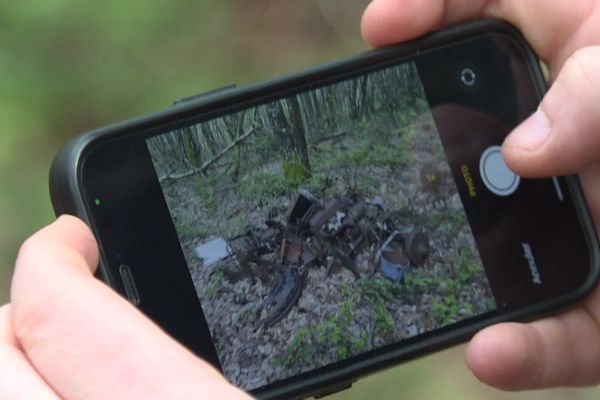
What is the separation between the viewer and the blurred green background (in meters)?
1.19

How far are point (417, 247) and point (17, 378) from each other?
37 cm

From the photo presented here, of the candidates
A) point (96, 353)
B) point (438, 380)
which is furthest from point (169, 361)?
point (438, 380)

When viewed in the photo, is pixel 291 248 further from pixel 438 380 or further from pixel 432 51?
pixel 438 380

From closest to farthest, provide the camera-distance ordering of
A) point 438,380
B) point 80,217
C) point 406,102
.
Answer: point 80,217
point 406,102
point 438,380

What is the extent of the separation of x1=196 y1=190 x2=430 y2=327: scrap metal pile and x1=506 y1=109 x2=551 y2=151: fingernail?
0.36 feet

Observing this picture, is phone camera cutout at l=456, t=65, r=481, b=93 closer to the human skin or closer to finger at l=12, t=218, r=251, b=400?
the human skin

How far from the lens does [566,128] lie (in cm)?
75

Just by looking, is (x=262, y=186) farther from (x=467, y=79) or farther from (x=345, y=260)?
(x=467, y=79)

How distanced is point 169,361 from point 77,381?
5 centimetres

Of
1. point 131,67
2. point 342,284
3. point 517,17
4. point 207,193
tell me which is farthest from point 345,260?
point 131,67

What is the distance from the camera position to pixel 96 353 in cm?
52

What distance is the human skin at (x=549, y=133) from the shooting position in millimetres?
750

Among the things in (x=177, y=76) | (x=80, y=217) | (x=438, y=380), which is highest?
(x=177, y=76)

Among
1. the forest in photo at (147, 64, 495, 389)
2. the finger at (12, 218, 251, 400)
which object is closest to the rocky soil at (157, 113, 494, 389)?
→ the forest in photo at (147, 64, 495, 389)
